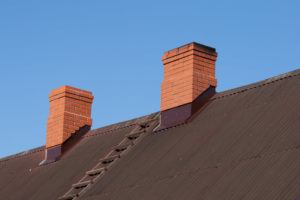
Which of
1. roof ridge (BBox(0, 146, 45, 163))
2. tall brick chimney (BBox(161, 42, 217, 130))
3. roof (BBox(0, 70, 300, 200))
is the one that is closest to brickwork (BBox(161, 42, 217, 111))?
tall brick chimney (BBox(161, 42, 217, 130))

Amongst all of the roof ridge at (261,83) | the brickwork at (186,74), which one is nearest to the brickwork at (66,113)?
the brickwork at (186,74)

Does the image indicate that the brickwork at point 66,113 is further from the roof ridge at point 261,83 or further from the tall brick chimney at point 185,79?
the roof ridge at point 261,83

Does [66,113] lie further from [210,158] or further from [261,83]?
[210,158]

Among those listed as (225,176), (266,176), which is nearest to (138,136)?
(225,176)

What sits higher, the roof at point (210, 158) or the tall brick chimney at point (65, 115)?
the tall brick chimney at point (65, 115)

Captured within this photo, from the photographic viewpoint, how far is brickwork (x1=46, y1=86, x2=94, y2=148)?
1914cm

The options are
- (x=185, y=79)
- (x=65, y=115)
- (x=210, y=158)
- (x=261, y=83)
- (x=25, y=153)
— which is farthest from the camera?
(x=25, y=153)

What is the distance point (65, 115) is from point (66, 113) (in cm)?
10

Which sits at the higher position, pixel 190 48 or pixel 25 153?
pixel 190 48

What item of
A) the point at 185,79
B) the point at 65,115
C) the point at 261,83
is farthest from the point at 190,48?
the point at 65,115

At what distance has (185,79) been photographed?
15836mm

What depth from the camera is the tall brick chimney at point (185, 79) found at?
1547cm

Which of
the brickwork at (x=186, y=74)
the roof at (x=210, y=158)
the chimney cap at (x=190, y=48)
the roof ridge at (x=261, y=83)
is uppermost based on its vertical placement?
the chimney cap at (x=190, y=48)

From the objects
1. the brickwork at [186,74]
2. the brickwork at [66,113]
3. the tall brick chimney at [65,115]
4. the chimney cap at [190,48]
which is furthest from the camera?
the brickwork at [66,113]
